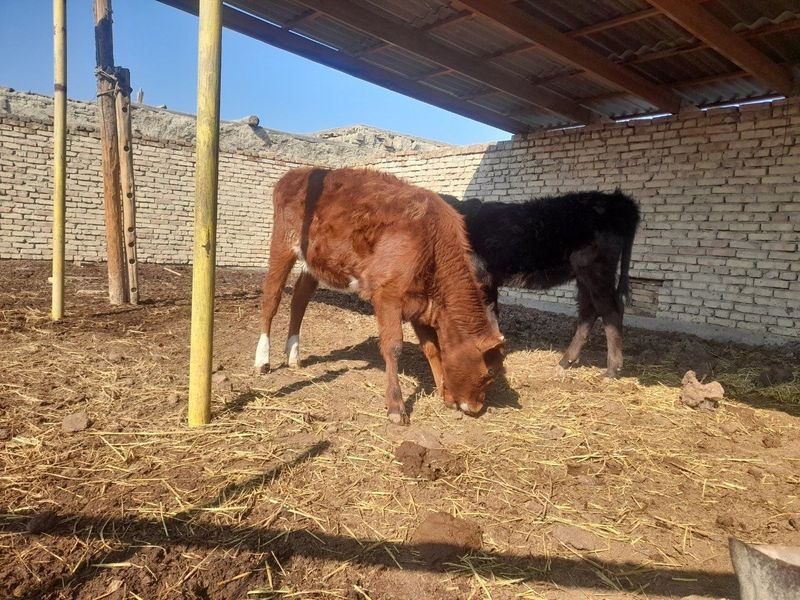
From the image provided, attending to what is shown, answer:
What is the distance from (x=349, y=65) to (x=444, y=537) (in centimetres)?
928

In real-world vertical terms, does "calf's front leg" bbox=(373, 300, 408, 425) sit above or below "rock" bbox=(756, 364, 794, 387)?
above

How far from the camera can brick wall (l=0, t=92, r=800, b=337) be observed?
26.4 feet

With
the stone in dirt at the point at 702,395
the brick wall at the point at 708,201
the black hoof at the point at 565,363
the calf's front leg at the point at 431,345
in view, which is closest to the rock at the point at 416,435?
the calf's front leg at the point at 431,345

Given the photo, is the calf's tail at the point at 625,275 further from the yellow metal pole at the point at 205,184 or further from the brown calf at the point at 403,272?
the yellow metal pole at the point at 205,184

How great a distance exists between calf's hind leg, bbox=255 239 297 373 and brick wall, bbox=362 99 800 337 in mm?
7050

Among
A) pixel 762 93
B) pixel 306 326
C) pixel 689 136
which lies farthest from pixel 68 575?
pixel 762 93

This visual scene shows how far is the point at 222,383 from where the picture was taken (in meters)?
4.49

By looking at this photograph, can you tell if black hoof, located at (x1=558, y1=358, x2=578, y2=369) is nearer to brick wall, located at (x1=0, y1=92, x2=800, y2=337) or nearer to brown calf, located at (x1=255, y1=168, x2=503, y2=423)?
brown calf, located at (x1=255, y1=168, x2=503, y2=423)

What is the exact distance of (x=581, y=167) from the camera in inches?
417

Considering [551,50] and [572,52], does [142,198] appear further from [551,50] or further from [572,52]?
[572,52]

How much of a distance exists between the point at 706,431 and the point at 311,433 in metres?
3.54

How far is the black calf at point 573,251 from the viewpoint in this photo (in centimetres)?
648

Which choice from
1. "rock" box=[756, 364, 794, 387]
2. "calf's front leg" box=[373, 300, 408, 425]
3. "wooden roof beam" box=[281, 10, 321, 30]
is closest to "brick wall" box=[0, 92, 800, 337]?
"rock" box=[756, 364, 794, 387]

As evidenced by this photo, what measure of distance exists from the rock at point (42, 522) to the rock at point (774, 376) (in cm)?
688
